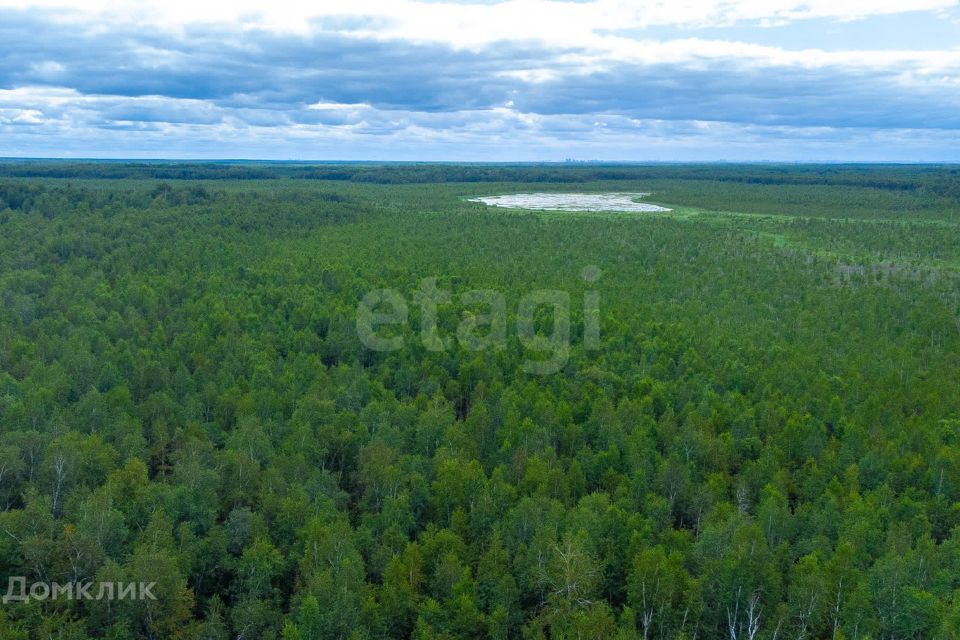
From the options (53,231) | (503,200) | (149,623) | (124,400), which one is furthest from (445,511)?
(503,200)

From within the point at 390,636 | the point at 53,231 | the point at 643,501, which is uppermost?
the point at 53,231

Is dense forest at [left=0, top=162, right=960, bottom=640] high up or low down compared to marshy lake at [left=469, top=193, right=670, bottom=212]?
down

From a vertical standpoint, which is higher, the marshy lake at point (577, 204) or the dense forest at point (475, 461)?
the marshy lake at point (577, 204)

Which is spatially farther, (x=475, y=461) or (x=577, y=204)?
(x=577, y=204)

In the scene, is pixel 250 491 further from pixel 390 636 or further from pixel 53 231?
pixel 53 231

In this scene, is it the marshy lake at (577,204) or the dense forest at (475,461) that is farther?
the marshy lake at (577,204)

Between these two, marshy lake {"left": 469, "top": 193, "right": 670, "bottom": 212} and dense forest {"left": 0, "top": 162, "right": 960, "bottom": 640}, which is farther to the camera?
marshy lake {"left": 469, "top": 193, "right": 670, "bottom": 212}

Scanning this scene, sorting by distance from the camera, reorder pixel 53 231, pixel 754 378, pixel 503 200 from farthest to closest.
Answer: pixel 503 200 < pixel 53 231 < pixel 754 378

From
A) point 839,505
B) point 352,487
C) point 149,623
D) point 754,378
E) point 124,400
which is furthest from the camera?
point 754,378
